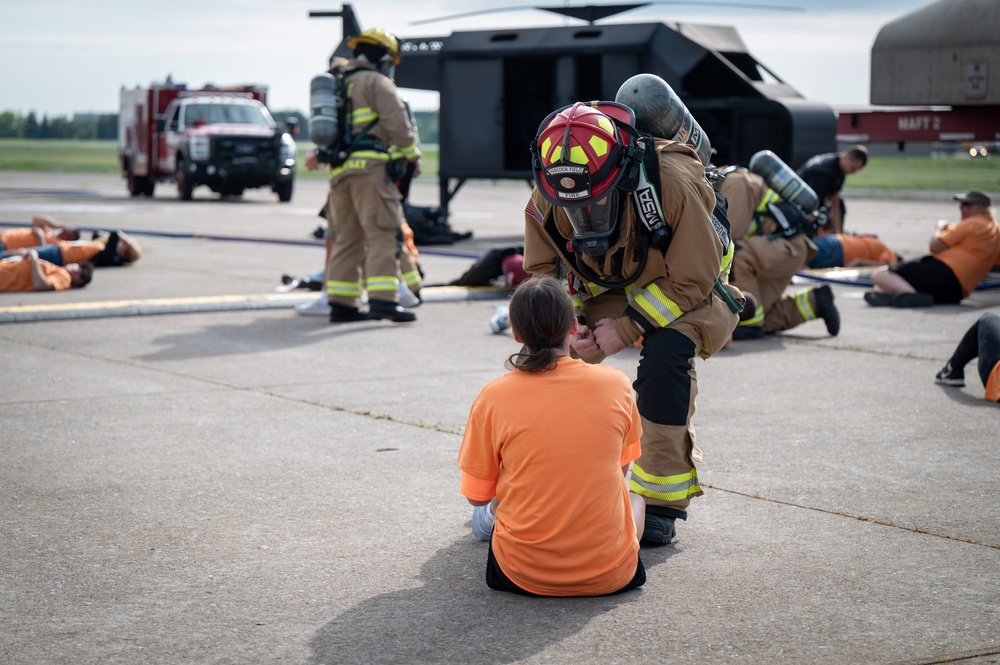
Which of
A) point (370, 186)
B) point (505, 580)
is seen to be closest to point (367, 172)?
point (370, 186)

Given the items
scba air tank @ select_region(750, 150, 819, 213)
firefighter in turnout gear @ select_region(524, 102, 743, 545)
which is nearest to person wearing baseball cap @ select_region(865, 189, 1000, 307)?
scba air tank @ select_region(750, 150, 819, 213)

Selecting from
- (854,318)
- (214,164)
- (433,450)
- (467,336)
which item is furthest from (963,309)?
(214,164)

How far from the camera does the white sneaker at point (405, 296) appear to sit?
10.5 metres

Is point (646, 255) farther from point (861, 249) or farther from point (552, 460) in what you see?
point (861, 249)

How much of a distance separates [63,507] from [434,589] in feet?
5.53

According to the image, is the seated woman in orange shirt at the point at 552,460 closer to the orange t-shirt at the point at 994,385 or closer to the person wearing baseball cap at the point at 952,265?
the orange t-shirt at the point at 994,385

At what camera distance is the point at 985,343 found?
699cm

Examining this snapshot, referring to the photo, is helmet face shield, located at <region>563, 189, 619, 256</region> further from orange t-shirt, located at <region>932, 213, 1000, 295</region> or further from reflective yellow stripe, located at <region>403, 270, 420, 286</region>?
orange t-shirt, located at <region>932, 213, 1000, 295</region>

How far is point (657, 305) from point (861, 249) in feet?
34.8

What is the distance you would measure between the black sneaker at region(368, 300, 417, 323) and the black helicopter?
26.4 ft

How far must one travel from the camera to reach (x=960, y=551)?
4.26 metres

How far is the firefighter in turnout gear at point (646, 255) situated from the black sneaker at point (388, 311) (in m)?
5.34

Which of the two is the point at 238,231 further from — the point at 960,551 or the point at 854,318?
the point at 960,551

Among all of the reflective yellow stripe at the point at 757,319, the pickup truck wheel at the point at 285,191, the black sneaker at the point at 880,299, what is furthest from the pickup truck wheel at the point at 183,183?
the reflective yellow stripe at the point at 757,319
